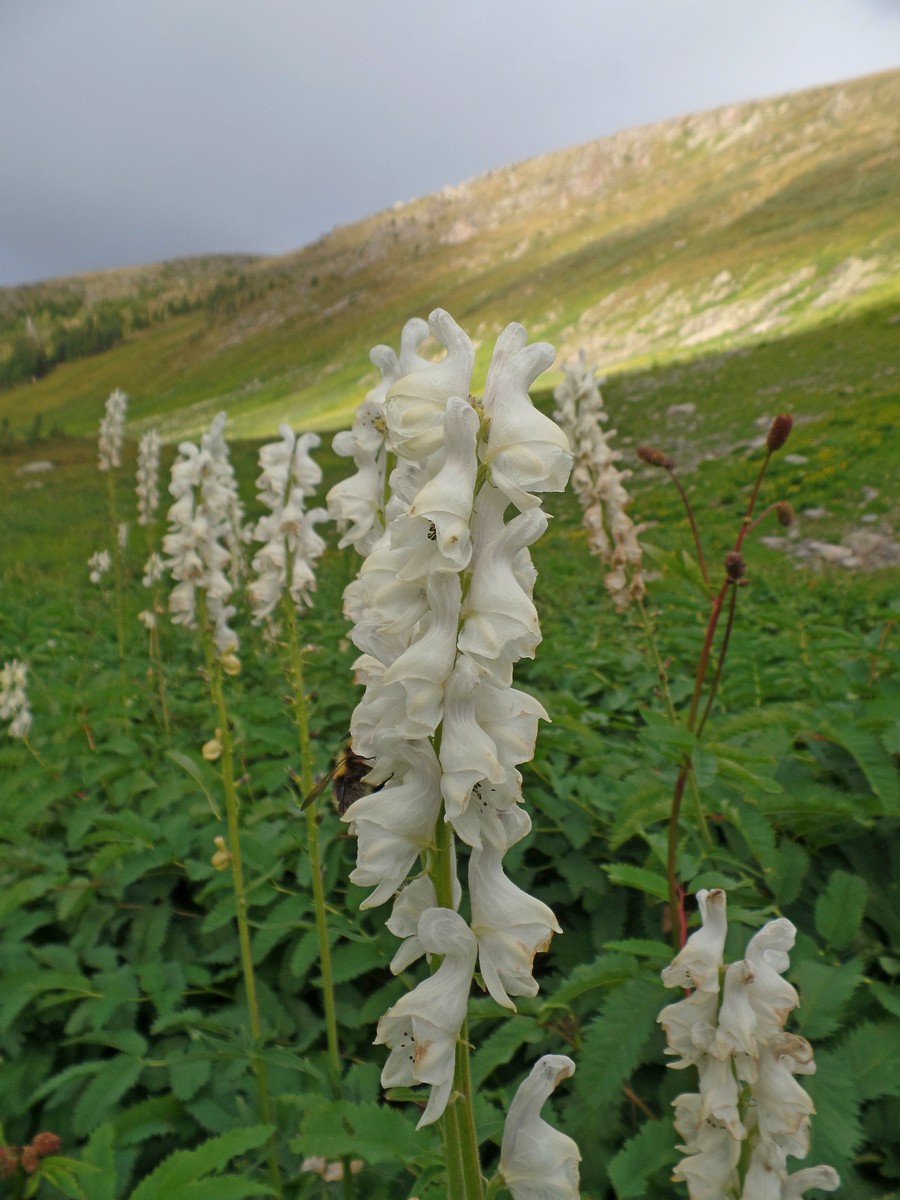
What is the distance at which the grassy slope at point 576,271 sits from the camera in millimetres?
53438

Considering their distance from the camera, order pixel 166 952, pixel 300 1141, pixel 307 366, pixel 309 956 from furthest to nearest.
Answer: pixel 307 366
pixel 166 952
pixel 309 956
pixel 300 1141

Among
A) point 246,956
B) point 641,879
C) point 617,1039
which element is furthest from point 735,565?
point 246,956

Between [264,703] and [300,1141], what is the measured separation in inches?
114

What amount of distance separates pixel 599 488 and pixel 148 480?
5.91m

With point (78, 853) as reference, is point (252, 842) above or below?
above

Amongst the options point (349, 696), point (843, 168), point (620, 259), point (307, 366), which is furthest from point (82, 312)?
point (349, 696)

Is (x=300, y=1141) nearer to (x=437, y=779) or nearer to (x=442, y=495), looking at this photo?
(x=437, y=779)

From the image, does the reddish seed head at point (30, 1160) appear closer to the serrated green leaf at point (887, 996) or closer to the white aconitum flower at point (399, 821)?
the white aconitum flower at point (399, 821)

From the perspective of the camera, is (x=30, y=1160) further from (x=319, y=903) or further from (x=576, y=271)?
(x=576, y=271)

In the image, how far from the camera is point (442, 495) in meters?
1.02

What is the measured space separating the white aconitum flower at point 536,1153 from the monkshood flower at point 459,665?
27cm

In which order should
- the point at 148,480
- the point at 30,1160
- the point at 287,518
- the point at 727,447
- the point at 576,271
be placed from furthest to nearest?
the point at 576,271, the point at 727,447, the point at 148,480, the point at 287,518, the point at 30,1160

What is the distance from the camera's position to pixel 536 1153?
1.17 metres

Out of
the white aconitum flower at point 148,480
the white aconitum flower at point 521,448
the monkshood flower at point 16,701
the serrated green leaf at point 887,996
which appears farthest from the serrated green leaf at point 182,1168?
the white aconitum flower at point 148,480
